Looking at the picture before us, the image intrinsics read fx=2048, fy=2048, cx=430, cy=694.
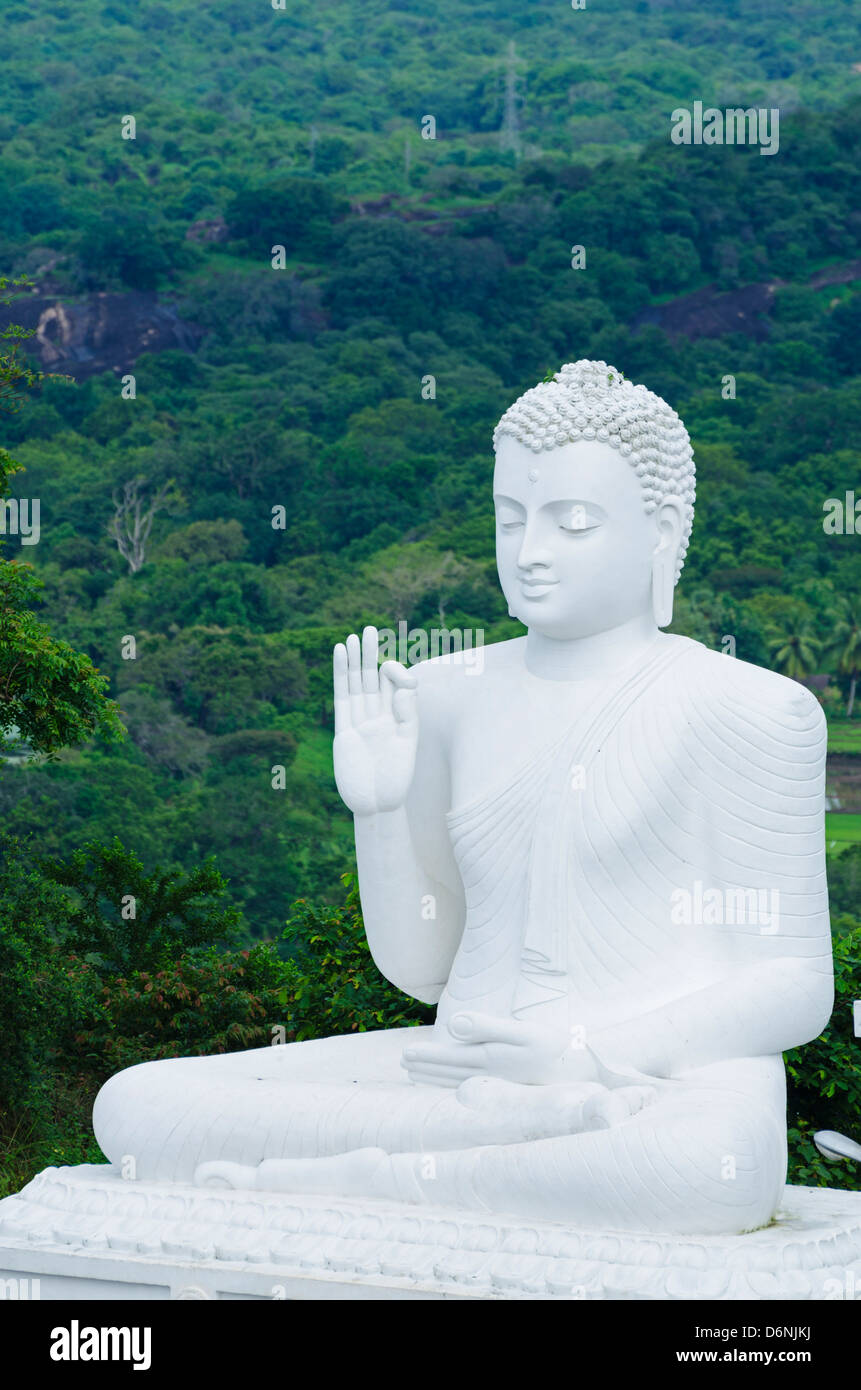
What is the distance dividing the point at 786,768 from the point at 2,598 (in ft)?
16.4

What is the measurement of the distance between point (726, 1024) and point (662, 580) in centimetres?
148

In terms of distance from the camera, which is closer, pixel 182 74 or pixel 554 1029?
pixel 554 1029

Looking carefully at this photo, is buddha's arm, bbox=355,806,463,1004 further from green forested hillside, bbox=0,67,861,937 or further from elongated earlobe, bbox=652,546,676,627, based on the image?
green forested hillside, bbox=0,67,861,937

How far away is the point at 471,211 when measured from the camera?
41.6 meters

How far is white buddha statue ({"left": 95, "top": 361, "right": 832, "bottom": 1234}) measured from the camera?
609 cm

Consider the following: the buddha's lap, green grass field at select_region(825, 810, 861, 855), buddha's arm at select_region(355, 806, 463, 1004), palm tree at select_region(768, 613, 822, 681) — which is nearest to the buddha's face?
buddha's arm at select_region(355, 806, 463, 1004)

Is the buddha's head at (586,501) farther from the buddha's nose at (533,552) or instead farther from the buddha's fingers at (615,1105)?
the buddha's fingers at (615,1105)

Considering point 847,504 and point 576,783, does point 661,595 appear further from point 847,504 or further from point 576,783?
point 847,504

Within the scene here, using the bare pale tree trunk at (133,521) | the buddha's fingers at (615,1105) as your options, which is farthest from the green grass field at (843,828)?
the buddha's fingers at (615,1105)

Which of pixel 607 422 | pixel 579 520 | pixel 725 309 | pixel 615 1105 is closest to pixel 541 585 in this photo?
pixel 579 520

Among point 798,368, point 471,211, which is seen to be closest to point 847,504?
point 798,368

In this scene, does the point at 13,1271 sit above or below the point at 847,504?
below

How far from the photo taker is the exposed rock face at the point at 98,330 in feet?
122

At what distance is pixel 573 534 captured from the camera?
653cm
